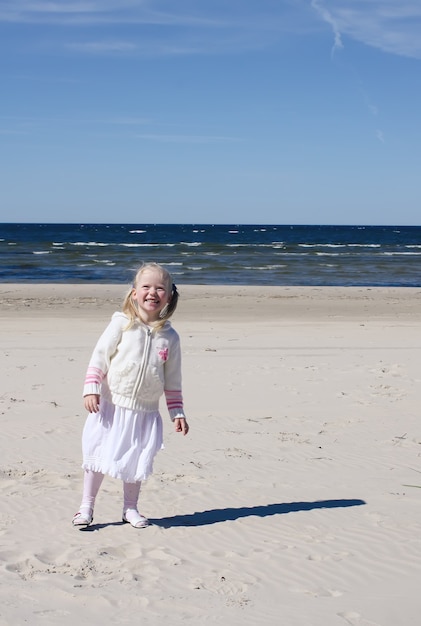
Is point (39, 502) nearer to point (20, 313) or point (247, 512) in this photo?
point (247, 512)

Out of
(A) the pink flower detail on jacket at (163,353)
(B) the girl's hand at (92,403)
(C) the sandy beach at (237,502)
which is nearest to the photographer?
(C) the sandy beach at (237,502)

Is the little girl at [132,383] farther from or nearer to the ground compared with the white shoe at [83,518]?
farther from the ground

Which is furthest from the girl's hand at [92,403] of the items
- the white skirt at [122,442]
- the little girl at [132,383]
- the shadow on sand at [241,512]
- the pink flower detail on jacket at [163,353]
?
the shadow on sand at [241,512]

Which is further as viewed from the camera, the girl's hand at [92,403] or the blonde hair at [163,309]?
the blonde hair at [163,309]

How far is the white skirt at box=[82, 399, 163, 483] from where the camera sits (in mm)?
4262

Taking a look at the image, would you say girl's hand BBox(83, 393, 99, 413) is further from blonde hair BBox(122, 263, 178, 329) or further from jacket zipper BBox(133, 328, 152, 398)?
blonde hair BBox(122, 263, 178, 329)

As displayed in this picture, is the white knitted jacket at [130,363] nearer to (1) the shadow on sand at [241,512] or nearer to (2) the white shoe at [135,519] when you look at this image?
(2) the white shoe at [135,519]

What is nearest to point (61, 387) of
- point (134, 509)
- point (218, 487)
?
point (218, 487)

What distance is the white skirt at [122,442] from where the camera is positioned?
426cm

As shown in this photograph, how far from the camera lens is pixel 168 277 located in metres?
4.34

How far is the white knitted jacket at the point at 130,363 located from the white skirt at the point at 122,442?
64mm

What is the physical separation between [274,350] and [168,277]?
6828mm

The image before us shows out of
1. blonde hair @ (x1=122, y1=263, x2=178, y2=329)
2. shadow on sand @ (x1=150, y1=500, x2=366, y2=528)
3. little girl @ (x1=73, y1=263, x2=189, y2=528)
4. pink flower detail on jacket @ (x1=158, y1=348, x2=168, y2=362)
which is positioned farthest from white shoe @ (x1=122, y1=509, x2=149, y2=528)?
blonde hair @ (x1=122, y1=263, x2=178, y2=329)

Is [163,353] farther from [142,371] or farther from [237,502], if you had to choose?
[237,502]
